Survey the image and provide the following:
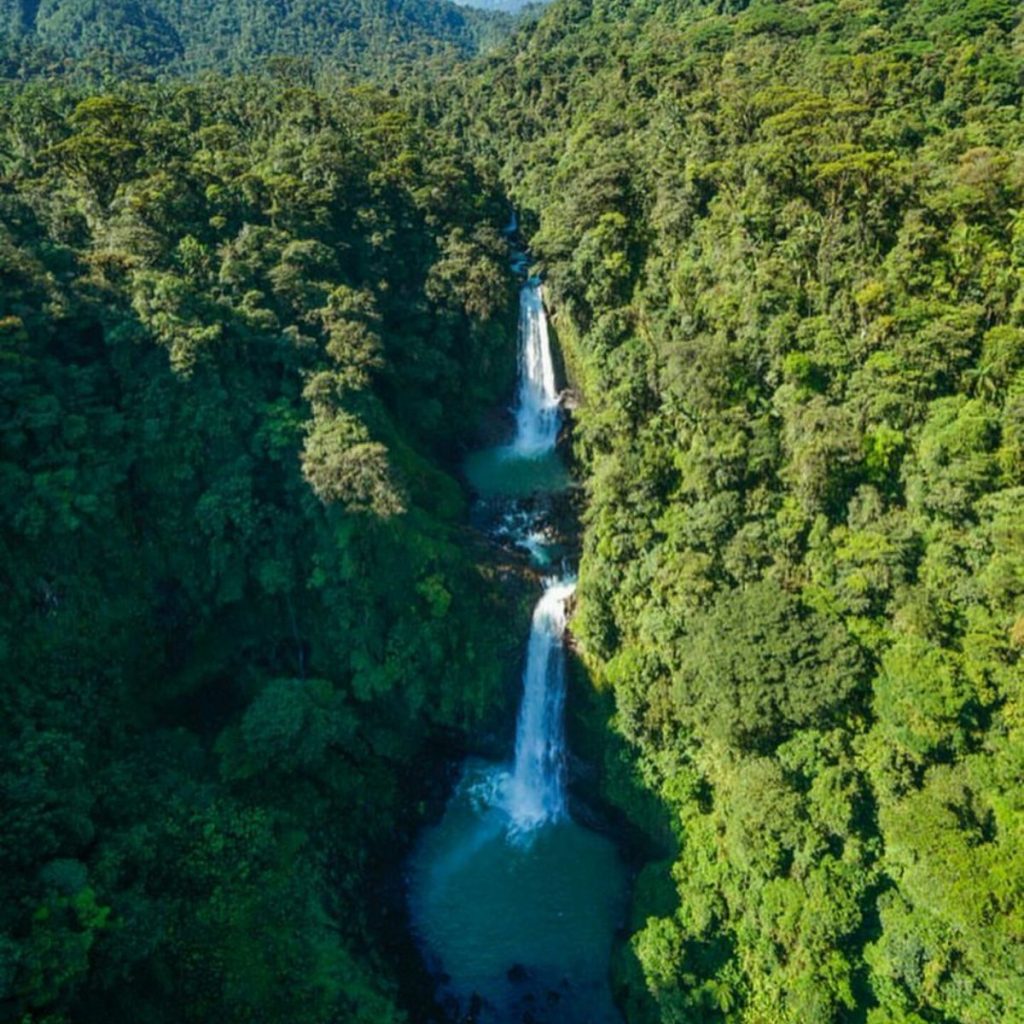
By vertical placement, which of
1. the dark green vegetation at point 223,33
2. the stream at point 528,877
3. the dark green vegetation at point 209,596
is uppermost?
the dark green vegetation at point 223,33

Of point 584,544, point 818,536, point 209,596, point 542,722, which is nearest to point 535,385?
point 584,544

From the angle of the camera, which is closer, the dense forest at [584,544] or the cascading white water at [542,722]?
the dense forest at [584,544]

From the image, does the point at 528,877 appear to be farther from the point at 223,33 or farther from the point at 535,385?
the point at 223,33

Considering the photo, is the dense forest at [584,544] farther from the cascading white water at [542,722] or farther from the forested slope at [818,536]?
the cascading white water at [542,722]

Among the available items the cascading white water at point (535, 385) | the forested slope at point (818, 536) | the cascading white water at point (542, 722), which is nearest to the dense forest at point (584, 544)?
the forested slope at point (818, 536)

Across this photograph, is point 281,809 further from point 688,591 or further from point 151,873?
point 688,591
